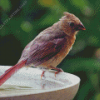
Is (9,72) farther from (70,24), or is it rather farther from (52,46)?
(70,24)

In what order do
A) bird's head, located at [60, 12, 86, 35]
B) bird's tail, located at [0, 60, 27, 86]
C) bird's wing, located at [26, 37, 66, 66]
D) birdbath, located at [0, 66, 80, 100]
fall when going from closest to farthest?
birdbath, located at [0, 66, 80, 100]
bird's tail, located at [0, 60, 27, 86]
bird's wing, located at [26, 37, 66, 66]
bird's head, located at [60, 12, 86, 35]

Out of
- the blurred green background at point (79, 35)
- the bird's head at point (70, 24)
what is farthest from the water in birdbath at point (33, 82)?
the blurred green background at point (79, 35)

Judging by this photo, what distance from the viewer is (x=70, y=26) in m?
1.25

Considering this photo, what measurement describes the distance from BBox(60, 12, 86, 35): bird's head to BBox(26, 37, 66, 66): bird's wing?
0.39ft

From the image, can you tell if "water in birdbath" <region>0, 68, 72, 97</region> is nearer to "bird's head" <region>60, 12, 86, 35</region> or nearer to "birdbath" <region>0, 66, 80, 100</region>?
"birdbath" <region>0, 66, 80, 100</region>

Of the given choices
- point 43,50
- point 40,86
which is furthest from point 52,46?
point 40,86

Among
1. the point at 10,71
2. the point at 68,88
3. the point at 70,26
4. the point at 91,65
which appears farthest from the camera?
the point at 91,65

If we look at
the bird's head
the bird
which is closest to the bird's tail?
the bird

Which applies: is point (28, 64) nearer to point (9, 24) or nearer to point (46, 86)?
point (46, 86)

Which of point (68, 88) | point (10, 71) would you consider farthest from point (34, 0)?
point (68, 88)

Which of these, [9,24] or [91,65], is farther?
[9,24]

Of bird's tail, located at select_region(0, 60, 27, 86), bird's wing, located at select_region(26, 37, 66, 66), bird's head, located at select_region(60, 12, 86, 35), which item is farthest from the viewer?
bird's head, located at select_region(60, 12, 86, 35)

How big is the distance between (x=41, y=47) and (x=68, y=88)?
1.42 ft

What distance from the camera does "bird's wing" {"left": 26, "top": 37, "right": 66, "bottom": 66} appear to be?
3.48ft
